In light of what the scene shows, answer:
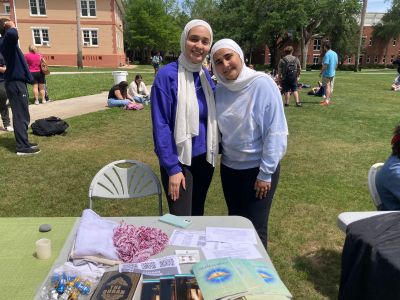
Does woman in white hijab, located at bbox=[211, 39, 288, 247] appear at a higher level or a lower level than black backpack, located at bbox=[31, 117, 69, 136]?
higher

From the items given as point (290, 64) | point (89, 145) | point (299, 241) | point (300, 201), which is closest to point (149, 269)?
point (299, 241)

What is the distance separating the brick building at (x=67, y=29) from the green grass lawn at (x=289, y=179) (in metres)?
28.4

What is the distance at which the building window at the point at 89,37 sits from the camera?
115 feet

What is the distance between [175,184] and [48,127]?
5.55 meters

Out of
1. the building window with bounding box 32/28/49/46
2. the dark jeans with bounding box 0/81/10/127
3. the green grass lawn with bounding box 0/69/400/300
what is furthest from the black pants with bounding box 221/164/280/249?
the building window with bounding box 32/28/49/46

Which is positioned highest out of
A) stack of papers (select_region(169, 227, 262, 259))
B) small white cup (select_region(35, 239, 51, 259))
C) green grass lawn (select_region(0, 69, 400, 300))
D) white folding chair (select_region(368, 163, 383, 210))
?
stack of papers (select_region(169, 227, 262, 259))

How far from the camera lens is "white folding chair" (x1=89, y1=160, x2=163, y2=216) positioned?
298 centimetres

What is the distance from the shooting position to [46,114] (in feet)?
30.3

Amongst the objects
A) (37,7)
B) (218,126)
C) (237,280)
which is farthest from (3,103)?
(37,7)

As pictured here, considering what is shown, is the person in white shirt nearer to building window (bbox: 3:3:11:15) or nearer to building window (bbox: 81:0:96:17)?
building window (bbox: 81:0:96:17)

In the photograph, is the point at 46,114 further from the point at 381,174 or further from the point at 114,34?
the point at 114,34

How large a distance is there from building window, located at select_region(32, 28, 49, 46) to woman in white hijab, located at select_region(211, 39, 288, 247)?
36.9 m

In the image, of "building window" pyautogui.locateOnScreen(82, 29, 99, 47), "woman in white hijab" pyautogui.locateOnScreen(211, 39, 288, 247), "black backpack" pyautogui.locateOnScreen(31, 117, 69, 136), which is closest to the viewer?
"woman in white hijab" pyautogui.locateOnScreen(211, 39, 288, 247)

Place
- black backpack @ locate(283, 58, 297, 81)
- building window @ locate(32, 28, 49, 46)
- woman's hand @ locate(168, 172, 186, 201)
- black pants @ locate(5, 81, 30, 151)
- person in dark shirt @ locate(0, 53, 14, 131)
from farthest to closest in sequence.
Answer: building window @ locate(32, 28, 49, 46) → black backpack @ locate(283, 58, 297, 81) → person in dark shirt @ locate(0, 53, 14, 131) → black pants @ locate(5, 81, 30, 151) → woman's hand @ locate(168, 172, 186, 201)
